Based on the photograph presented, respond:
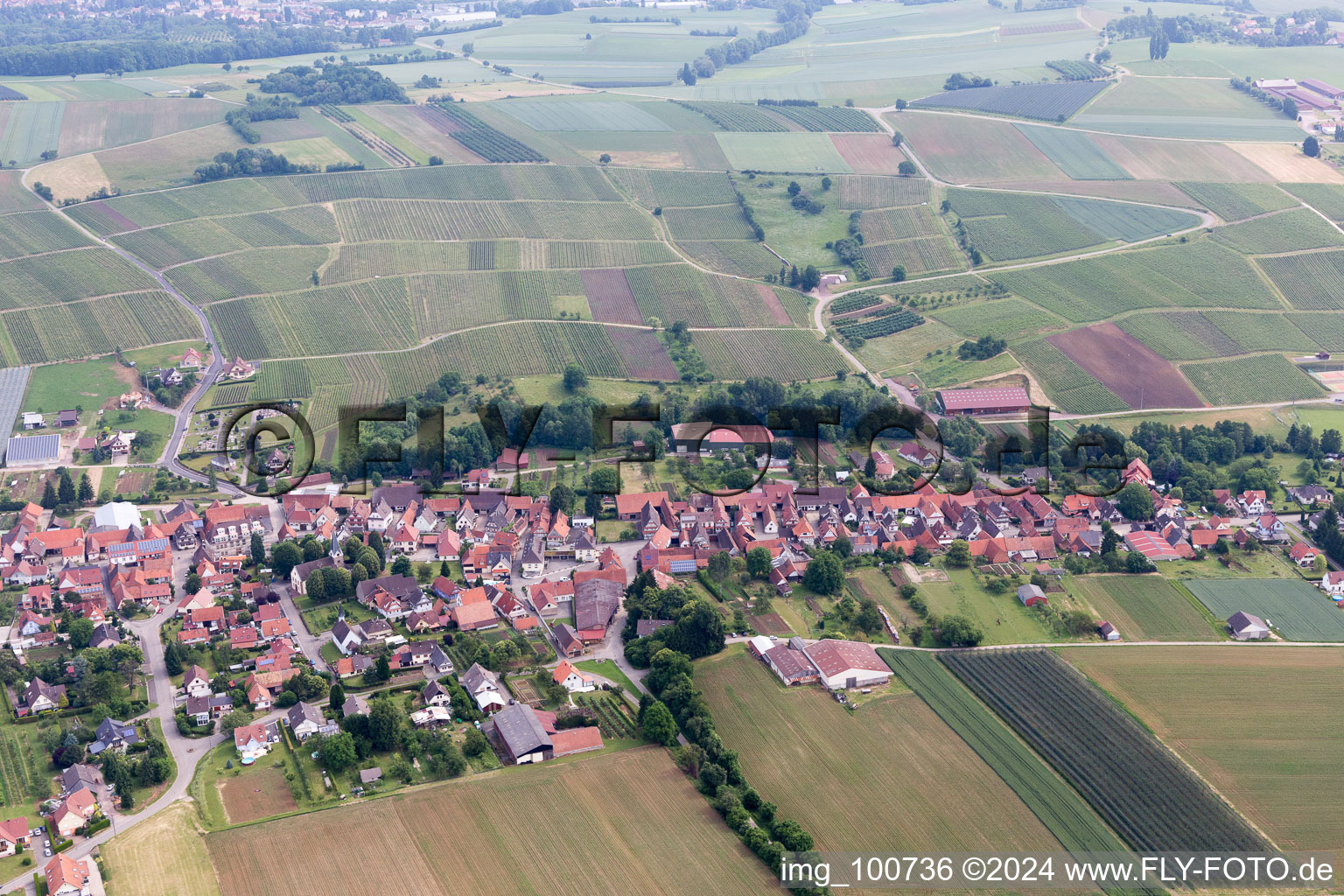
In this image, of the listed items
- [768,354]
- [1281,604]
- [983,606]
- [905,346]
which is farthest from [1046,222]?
[983,606]

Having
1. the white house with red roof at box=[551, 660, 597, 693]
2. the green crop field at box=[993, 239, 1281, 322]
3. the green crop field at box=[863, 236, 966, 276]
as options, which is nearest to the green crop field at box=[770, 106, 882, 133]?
the green crop field at box=[863, 236, 966, 276]

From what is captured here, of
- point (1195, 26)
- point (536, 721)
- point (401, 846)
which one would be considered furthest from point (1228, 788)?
point (1195, 26)

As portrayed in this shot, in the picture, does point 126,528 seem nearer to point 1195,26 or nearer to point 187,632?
point 187,632

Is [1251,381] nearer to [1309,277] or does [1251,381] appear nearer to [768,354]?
[1309,277]

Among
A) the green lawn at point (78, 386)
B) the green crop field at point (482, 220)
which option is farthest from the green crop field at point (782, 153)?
the green lawn at point (78, 386)

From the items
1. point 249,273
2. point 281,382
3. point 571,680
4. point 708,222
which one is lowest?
point 571,680

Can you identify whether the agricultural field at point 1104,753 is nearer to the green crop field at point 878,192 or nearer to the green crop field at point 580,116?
the green crop field at point 878,192
